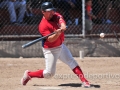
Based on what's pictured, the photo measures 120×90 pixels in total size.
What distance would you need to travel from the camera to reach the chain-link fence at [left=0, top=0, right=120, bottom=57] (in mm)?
10992

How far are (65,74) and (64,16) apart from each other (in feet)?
10.0

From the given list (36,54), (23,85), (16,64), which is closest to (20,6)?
(36,54)

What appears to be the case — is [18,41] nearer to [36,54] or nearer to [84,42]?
[36,54]

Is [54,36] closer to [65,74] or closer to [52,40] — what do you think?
[52,40]

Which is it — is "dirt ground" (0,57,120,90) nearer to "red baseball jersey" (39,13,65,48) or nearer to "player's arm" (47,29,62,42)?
"red baseball jersey" (39,13,65,48)

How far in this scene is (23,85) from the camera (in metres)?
7.24

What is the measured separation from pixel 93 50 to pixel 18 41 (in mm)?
2077

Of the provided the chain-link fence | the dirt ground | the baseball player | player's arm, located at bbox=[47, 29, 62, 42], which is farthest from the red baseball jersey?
the chain-link fence

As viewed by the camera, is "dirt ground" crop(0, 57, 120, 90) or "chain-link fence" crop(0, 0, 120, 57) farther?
"chain-link fence" crop(0, 0, 120, 57)

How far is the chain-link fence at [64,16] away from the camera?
433 inches

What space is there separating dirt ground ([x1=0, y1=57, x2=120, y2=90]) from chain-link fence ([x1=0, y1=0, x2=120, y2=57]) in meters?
0.95

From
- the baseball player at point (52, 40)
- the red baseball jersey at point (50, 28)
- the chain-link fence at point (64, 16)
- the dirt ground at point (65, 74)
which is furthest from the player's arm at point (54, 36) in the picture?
the chain-link fence at point (64, 16)

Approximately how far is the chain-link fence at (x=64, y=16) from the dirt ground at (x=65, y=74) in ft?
3.11

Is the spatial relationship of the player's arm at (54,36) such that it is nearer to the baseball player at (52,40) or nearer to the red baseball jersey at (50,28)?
the baseball player at (52,40)
